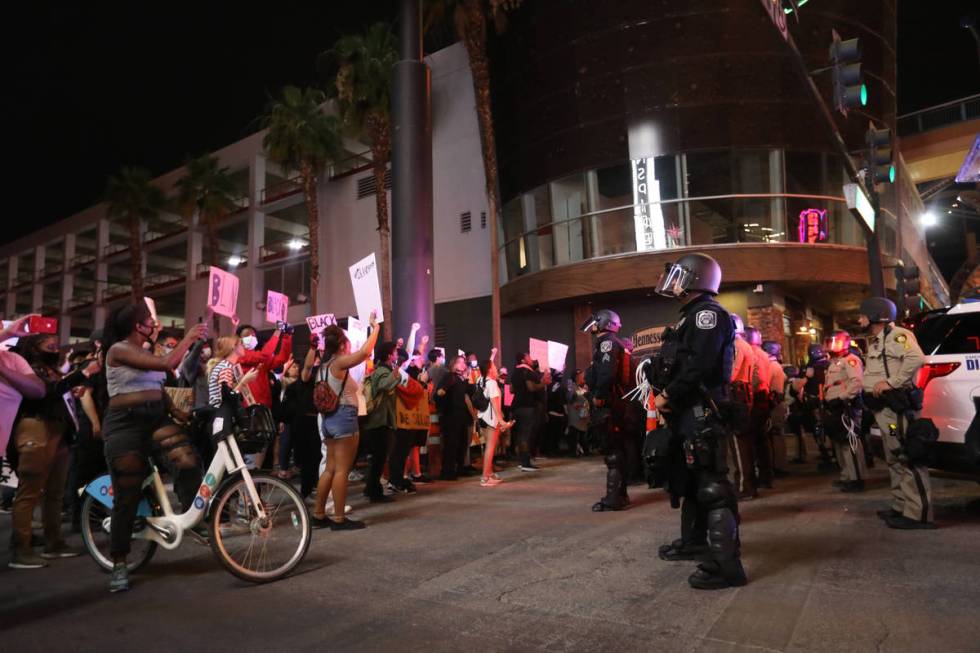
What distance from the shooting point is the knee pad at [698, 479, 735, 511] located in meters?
4.21

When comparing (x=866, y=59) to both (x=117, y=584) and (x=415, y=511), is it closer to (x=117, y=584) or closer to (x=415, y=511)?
(x=415, y=511)

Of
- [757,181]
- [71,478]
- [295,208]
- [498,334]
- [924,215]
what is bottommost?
[71,478]

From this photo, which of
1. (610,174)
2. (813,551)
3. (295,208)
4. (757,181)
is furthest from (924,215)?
(813,551)

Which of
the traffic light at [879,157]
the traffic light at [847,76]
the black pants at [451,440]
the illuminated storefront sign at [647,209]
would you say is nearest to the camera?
the traffic light at [847,76]

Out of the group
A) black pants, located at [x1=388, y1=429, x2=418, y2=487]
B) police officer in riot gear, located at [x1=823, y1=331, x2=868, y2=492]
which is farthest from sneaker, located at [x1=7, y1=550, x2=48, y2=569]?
police officer in riot gear, located at [x1=823, y1=331, x2=868, y2=492]

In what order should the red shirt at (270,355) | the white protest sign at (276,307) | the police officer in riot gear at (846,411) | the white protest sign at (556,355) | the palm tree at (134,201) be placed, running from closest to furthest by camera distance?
the red shirt at (270,355) → the police officer in riot gear at (846,411) → the white protest sign at (276,307) → the white protest sign at (556,355) → the palm tree at (134,201)

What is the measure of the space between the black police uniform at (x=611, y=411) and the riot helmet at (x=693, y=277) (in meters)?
2.30

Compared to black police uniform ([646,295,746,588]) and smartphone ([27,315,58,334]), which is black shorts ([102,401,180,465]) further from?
black police uniform ([646,295,746,588])

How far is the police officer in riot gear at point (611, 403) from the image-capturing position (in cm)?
697

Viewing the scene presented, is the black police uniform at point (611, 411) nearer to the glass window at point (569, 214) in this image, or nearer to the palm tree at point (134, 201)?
the glass window at point (569, 214)

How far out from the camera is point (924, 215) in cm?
3231

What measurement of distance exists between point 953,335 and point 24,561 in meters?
8.27

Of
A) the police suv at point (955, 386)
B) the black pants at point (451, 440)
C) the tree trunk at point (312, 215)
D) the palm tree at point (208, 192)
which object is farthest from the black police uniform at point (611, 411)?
the palm tree at point (208, 192)

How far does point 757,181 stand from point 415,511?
1552cm
